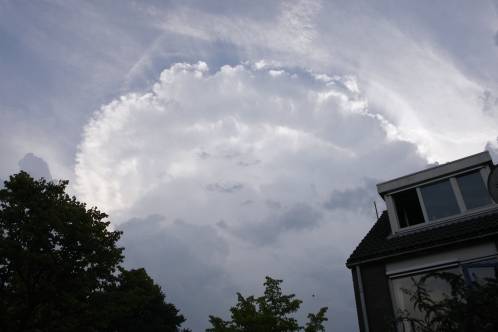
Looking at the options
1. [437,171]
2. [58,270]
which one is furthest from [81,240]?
[437,171]

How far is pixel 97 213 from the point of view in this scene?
21.8 meters

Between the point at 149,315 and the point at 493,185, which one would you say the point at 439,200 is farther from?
the point at 149,315

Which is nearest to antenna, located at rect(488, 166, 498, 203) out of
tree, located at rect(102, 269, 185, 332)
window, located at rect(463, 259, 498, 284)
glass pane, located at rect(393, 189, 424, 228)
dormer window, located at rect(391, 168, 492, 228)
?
window, located at rect(463, 259, 498, 284)

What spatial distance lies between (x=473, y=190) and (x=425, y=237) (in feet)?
9.56

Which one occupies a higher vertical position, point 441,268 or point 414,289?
point 441,268

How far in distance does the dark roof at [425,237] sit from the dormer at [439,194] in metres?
0.32

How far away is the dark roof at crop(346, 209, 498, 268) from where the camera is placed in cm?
1182

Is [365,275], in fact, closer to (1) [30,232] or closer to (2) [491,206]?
(2) [491,206]

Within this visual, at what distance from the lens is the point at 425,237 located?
13.0m

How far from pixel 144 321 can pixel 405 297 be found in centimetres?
3336

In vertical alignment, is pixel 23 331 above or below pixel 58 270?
below

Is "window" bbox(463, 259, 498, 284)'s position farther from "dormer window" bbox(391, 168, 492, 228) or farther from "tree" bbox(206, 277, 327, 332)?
"tree" bbox(206, 277, 327, 332)

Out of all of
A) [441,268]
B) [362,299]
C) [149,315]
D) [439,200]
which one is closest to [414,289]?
[441,268]

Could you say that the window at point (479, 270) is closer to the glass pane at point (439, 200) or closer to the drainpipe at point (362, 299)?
the glass pane at point (439, 200)
